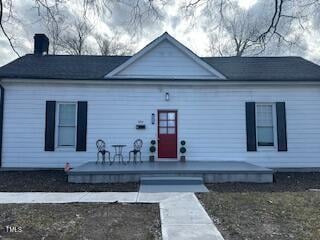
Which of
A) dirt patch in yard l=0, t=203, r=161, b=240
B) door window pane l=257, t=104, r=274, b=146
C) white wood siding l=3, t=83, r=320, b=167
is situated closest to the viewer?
dirt patch in yard l=0, t=203, r=161, b=240

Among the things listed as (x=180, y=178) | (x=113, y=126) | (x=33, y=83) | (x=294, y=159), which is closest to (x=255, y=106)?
(x=294, y=159)

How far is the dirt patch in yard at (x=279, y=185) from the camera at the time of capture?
781 cm

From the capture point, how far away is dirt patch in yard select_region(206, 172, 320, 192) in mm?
7812

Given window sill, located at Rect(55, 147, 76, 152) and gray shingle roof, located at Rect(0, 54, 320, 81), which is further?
gray shingle roof, located at Rect(0, 54, 320, 81)

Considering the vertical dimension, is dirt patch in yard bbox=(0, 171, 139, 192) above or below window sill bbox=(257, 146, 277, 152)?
below

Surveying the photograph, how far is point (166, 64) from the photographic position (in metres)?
11.5

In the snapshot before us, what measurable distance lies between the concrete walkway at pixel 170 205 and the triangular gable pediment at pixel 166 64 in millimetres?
5590

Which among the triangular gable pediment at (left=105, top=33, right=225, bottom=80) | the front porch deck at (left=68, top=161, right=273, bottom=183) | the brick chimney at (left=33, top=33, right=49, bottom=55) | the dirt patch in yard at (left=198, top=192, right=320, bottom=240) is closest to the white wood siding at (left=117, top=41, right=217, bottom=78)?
the triangular gable pediment at (left=105, top=33, right=225, bottom=80)

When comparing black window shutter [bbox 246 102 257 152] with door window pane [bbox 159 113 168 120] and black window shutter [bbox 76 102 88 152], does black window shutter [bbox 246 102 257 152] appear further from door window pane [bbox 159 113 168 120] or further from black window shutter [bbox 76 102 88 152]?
black window shutter [bbox 76 102 88 152]

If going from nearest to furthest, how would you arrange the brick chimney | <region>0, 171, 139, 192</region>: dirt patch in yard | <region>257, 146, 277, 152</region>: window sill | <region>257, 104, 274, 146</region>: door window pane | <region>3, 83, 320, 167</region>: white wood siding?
1. <region>0, 171, 139, 192</region>: dirt patch in yard
2. <region>3, 83, 320, 167</region>: white wood siding
3. <region>257, 146, 277, 152</region>: window sill
4. <region>257, 104, 274, 146</region>: door window pane
5. the brick chimney

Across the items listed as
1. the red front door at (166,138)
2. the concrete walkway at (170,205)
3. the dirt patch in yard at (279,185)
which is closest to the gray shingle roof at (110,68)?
the red front door at (166,138)

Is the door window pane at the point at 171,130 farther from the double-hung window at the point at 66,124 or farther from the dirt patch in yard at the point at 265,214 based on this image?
the dirt patch in yard at the point at 265,214

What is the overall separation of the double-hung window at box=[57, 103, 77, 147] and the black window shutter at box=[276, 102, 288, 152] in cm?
773

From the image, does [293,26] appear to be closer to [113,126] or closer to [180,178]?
[180,178]
